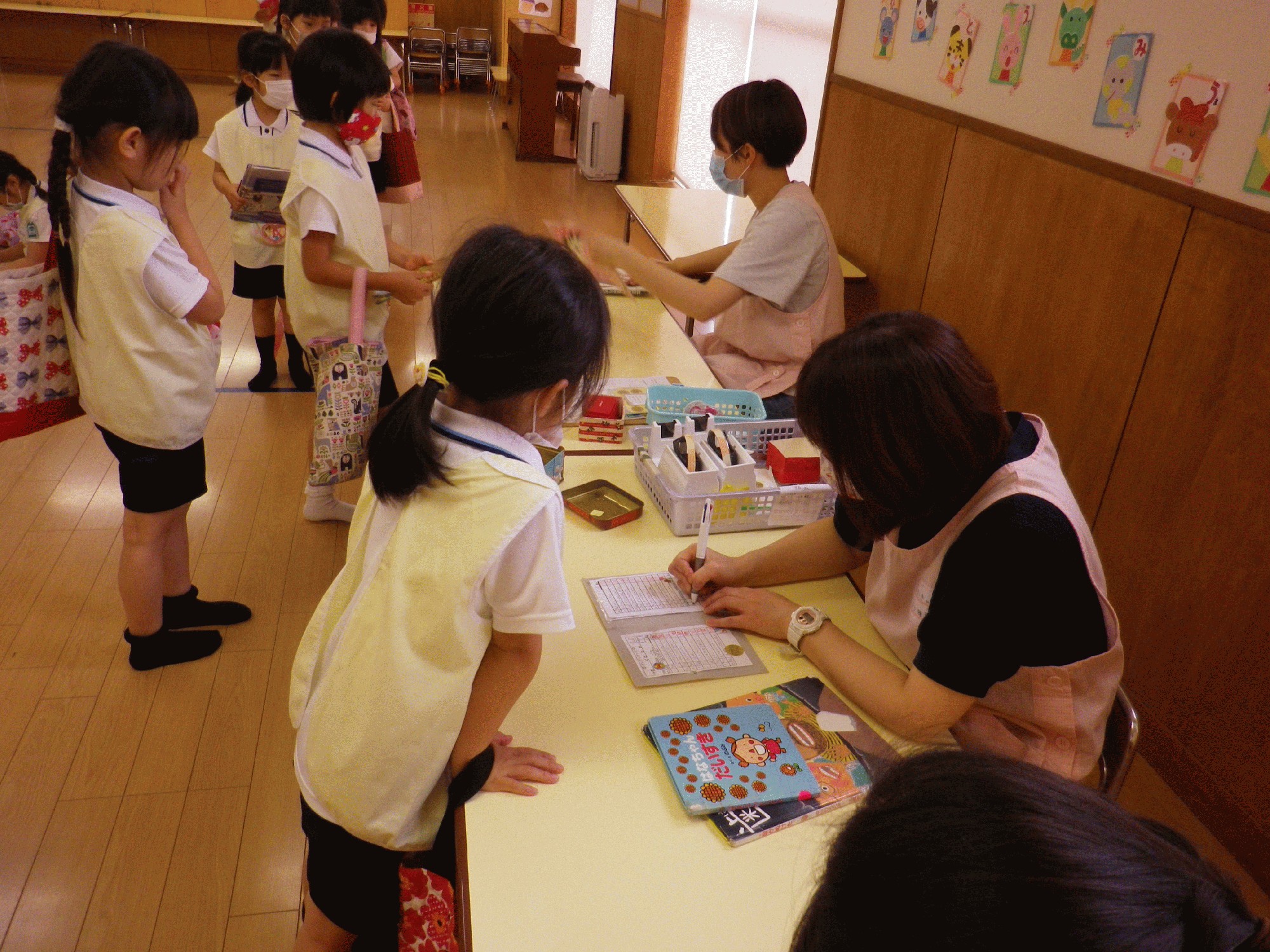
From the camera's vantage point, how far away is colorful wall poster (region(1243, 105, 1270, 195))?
1803mm

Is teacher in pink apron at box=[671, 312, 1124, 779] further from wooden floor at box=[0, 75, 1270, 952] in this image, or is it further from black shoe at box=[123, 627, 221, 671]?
black shoe at box=[123, 627, 221, 671]

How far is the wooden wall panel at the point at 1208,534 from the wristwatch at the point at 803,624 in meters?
1.14

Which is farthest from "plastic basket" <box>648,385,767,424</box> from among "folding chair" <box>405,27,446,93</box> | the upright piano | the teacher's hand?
"folding chair" <box>405,27,446,93</box>

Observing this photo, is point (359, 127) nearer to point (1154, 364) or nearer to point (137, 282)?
point (137, 282)

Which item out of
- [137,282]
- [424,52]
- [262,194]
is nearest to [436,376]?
[137,282]

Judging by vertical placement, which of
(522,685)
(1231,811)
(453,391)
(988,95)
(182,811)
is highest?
(988,95)

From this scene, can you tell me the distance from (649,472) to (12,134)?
8666 millimetres

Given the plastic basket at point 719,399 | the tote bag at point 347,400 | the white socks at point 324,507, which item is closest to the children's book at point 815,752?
the plastic basket at point 719,399

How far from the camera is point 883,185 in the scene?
3.39m

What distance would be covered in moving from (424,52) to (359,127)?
1000cm

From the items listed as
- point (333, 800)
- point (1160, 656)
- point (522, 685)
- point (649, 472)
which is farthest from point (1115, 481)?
point (333, 800)

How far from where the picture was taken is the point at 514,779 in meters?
1.10

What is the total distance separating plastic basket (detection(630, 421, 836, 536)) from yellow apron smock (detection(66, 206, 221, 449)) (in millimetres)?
1006

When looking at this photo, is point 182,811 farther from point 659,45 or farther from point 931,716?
point 659,45
